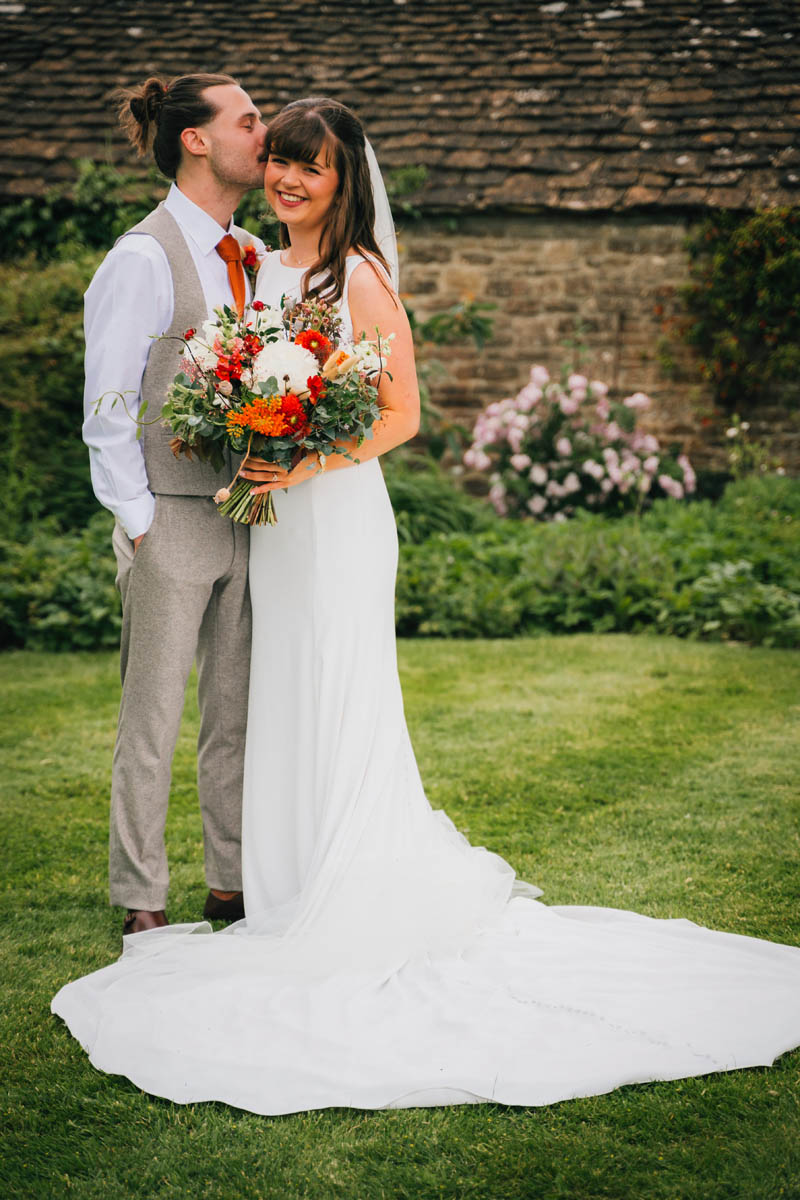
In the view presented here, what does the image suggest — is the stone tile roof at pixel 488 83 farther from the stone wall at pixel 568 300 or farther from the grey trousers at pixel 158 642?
the grey trousers at pixel 158 642

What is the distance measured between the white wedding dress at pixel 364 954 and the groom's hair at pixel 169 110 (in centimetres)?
48

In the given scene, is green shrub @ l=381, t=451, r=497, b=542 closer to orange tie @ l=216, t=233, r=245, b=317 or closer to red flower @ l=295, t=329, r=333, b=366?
orange tie @ l=216, t=233, r=245, b=317

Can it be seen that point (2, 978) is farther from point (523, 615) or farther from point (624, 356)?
point (624, 356)

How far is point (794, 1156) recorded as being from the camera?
95.4 inches

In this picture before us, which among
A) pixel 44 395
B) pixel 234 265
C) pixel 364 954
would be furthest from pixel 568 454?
pixel 364 954

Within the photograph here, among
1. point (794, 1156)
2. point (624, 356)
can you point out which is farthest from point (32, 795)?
point (624, 356)

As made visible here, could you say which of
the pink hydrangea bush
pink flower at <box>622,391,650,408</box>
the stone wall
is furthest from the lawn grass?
the stone wall

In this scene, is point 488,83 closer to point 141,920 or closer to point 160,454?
point 160,454

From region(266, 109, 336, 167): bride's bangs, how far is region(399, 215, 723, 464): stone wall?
7.68 metres

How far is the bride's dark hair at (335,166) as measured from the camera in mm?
3227

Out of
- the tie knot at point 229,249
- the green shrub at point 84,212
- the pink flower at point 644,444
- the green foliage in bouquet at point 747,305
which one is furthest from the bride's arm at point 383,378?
the green foliage in bouquet at point 747,305

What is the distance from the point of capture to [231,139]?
345cm

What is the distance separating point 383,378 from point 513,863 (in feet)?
6.10

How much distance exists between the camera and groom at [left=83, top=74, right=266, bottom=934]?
3307 mm
